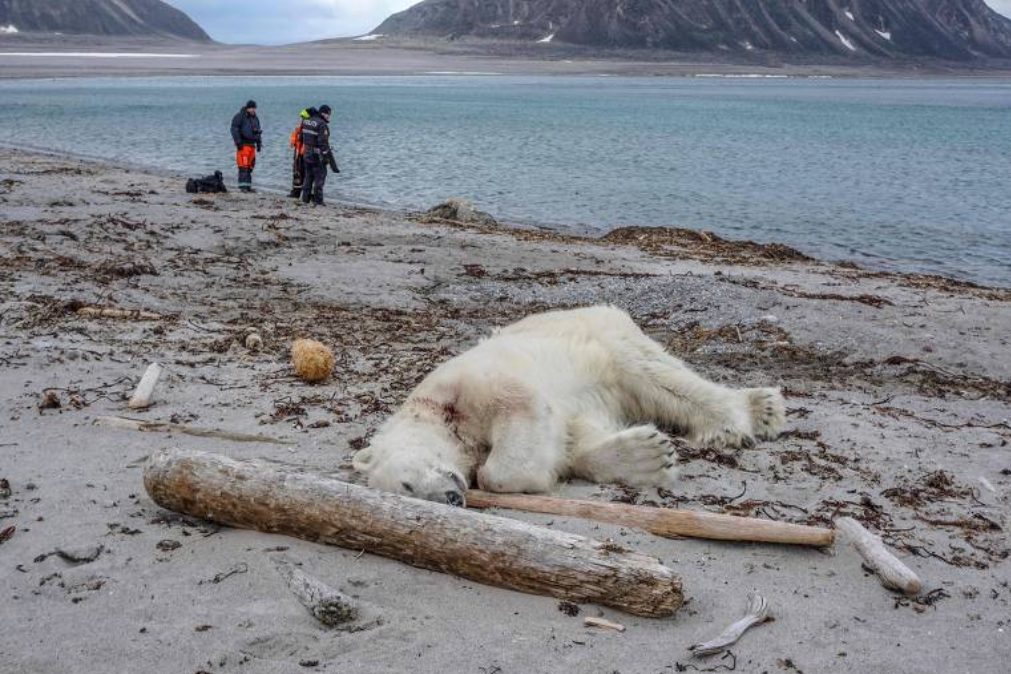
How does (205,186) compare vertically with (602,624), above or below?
above

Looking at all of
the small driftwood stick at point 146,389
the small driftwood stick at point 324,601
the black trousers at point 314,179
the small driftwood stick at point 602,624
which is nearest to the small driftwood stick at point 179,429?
the small driftwood stick at point 146,389

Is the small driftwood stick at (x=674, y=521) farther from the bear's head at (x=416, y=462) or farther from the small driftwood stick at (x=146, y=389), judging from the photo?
the small driftwood stick at (x=146, y=389)

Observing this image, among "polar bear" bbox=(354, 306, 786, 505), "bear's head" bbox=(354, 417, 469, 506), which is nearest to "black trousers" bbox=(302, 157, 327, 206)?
"polar bear" bbox=(354, 306, 786, 505)

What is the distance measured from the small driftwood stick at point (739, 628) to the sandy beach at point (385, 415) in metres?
0.05

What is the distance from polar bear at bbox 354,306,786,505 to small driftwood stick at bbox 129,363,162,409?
6.64 ft

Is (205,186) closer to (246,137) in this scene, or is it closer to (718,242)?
(246,137)

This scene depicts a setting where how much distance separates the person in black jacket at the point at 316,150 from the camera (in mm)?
20219

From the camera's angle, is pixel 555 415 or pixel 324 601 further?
pixel 555 415

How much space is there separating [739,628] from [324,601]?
1.54 meters

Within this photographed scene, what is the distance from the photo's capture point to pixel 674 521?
423cm

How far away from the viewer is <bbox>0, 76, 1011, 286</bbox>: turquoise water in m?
24.2

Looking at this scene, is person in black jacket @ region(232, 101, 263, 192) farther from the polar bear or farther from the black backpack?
the polar bear

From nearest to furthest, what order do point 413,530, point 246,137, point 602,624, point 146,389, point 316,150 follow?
point 602,624, point 413,530, point 146,389, point 316,150, point 246,137

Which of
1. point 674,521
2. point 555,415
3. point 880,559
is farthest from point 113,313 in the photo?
point 880,559
